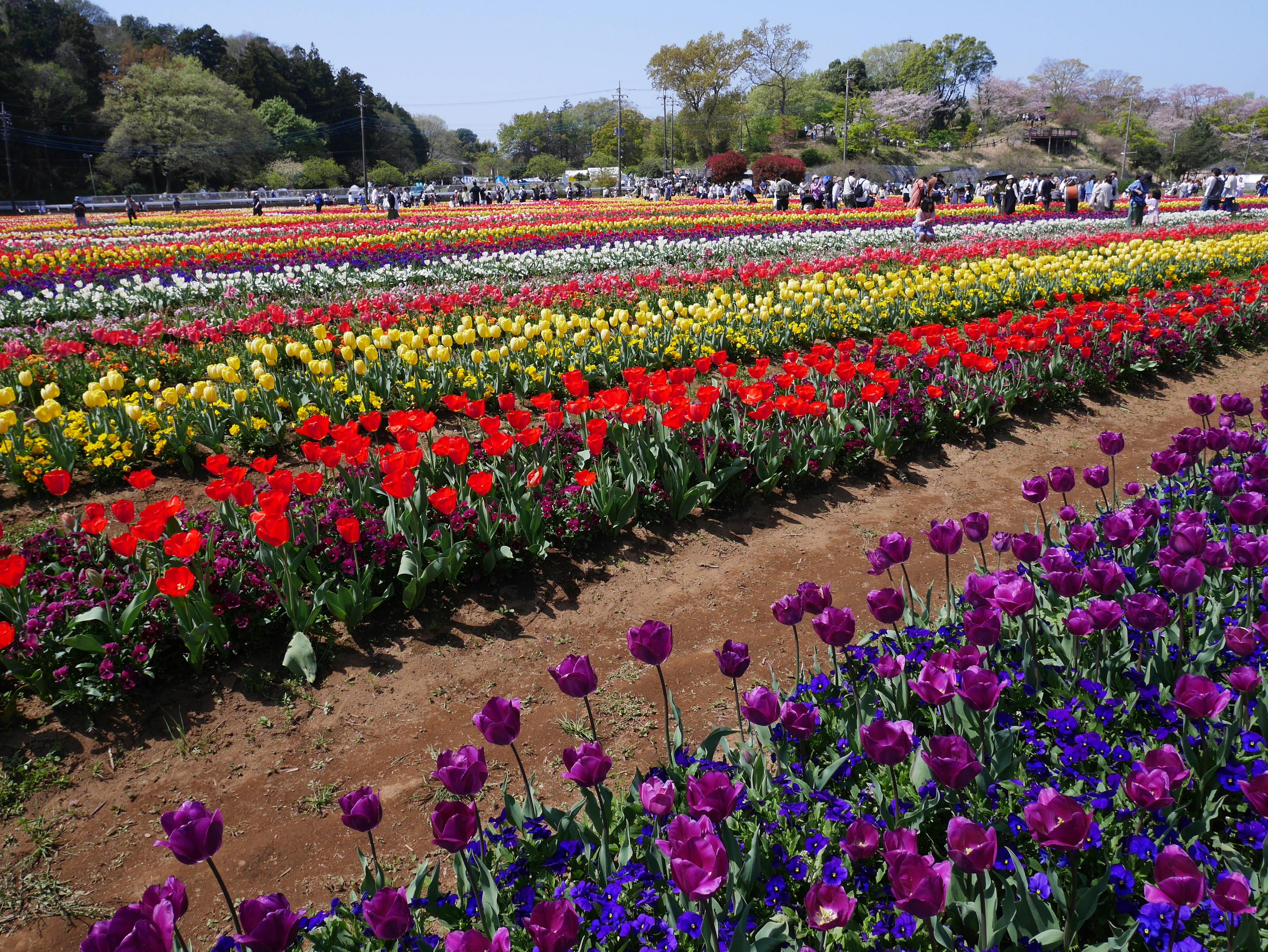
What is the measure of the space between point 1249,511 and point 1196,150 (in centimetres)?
9083

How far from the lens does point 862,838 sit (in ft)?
5.45

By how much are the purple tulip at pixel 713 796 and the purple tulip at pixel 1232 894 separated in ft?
2.91

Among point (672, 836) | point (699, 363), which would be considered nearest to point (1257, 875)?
point (672, 836)

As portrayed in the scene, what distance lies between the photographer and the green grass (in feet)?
9.45

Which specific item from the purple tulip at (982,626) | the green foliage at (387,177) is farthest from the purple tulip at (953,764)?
the green foliage at (387,177)

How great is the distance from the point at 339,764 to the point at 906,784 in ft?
7.00

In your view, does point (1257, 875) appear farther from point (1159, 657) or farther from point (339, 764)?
point (339, 764)

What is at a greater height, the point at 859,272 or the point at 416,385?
the point at 859,272

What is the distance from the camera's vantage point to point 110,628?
131 inches

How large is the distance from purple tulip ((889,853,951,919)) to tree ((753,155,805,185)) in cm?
4597

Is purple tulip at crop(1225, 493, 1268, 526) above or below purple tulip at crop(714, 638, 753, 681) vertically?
above

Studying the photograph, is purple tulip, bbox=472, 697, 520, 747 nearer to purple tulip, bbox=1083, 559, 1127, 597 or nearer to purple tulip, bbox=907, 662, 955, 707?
purple tulip, bbox=907, 662, 955, 707

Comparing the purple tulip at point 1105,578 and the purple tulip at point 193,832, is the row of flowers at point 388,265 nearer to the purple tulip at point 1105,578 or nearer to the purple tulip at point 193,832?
the purple tulip at point 1105,578

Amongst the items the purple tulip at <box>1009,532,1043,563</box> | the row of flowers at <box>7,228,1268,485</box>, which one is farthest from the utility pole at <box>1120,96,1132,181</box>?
the purple tulip at <box>1009,532,1043,563</box>
